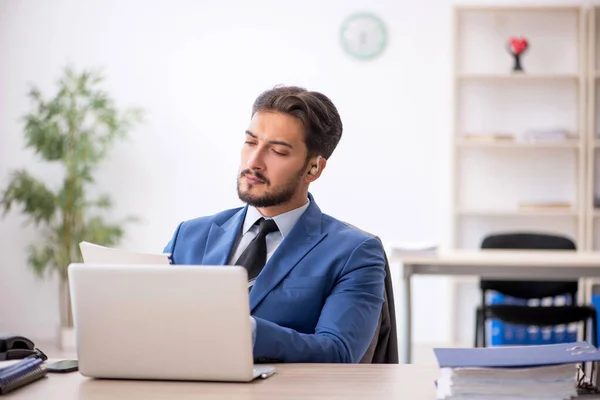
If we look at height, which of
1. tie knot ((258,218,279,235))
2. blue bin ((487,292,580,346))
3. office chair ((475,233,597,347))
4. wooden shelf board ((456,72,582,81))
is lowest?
blue bin ((487,292,580,346))

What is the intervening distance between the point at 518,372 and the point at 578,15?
4832mm

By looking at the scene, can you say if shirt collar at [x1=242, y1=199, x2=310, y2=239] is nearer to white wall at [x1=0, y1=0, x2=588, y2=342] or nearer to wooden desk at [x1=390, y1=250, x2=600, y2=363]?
wooden desk at [x1=390, y1=250, x2=600, y2=363]

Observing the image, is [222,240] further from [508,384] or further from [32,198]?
[32,198]

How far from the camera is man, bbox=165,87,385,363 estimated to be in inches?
77.3

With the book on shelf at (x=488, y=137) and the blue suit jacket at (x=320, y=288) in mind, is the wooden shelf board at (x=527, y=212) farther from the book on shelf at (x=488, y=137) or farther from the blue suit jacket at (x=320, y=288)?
the blue suit jacket at (x=320, y=288)

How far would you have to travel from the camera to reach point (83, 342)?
1.60 m

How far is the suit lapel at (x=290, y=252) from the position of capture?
1987 mm

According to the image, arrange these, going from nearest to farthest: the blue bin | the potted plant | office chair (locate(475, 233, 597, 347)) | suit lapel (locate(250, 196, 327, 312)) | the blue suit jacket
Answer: the blue suit jacket → suit lapel (locate(250, 196, 327, 312)) → office chair (locate(475, 233, 597, 347)) → the blue bin → the potted plant

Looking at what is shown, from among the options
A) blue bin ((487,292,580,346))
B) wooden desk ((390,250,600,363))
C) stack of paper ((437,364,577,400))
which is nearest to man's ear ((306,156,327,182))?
stack of paper ((437,364,577,400))

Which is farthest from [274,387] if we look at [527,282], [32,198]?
[32,198]

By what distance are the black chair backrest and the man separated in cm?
276

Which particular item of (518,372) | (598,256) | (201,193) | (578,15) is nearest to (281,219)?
Result: (518,372)

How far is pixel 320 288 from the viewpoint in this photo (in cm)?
200

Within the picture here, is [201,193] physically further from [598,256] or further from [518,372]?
[518,372]
